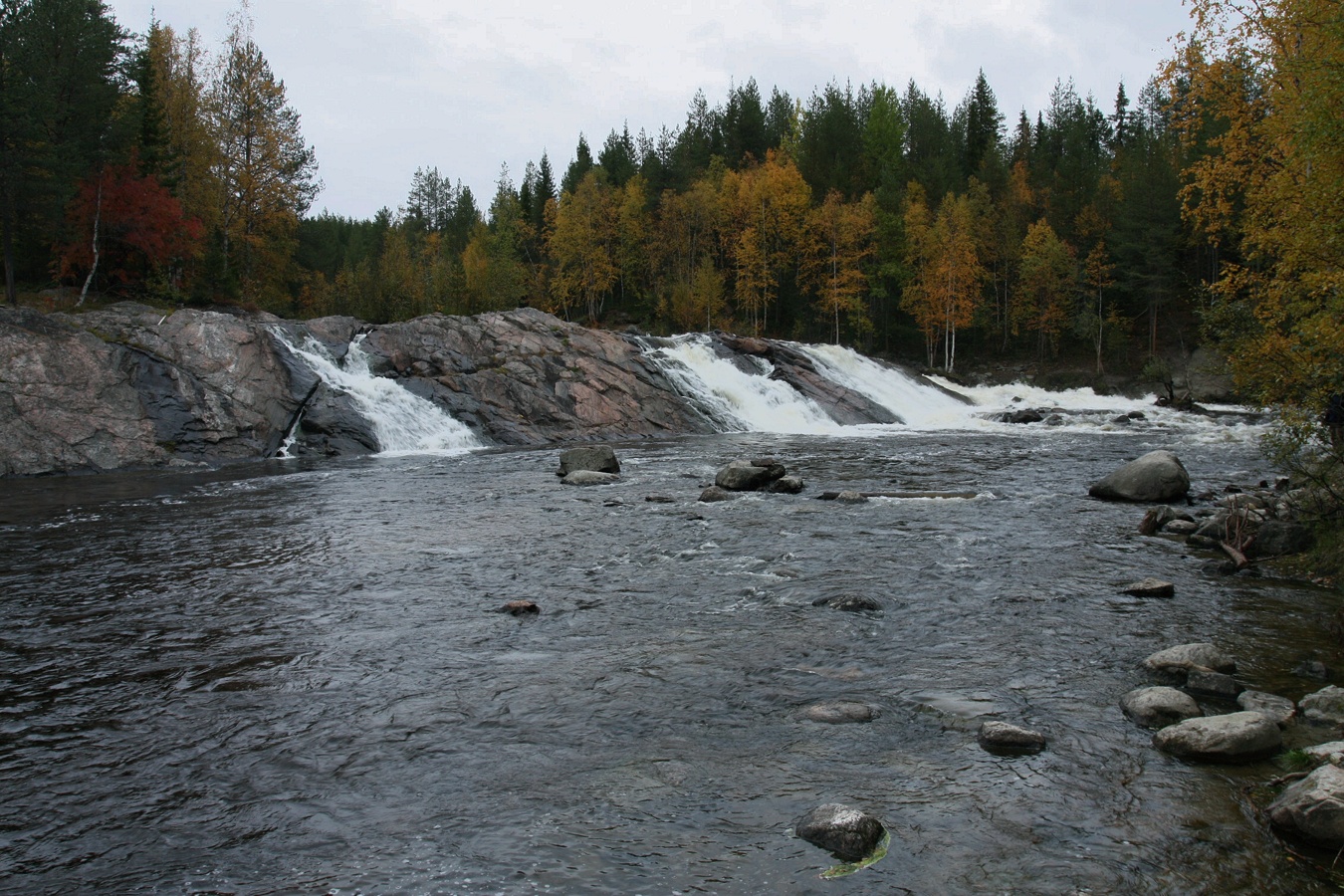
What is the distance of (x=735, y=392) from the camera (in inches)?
1700

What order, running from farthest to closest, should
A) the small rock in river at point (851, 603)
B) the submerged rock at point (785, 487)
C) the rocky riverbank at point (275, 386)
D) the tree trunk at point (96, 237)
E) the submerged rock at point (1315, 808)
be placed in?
the tree trunk at point (96, 237)
the rocky riverbank at point (275, 386)
the submerged rock at point (785, 487)
the small rock in river at point (851, 603)
the submerged rock at point (1315, 808)

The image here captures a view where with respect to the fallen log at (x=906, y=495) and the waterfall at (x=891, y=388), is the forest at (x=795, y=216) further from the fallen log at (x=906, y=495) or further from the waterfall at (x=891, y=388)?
the waterfall at (x=891, y=388)

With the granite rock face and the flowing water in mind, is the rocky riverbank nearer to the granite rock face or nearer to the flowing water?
the granite rock face

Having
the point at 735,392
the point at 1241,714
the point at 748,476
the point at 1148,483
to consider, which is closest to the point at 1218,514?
the point at 1148,483

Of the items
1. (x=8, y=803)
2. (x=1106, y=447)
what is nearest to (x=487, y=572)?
(x=8, y=803)

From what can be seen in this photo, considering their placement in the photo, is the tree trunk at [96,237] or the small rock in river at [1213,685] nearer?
the small rock in river at [1213,685]

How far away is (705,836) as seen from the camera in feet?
17.7

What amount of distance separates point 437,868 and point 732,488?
1554 cm

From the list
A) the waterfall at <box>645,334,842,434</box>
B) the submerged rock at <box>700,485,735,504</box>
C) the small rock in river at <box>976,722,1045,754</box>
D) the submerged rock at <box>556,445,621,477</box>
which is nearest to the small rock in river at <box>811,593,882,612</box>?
the small rock in river at <box>976,722,1045,754</box>

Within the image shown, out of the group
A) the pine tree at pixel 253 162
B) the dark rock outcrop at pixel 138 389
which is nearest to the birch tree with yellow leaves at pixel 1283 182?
the dark rock outcrop at pixel 138 389

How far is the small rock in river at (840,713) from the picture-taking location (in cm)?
717

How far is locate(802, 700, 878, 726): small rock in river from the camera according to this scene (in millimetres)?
7172

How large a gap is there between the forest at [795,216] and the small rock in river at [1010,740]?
7.47 meters

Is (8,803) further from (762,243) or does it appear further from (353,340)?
(762,243)
